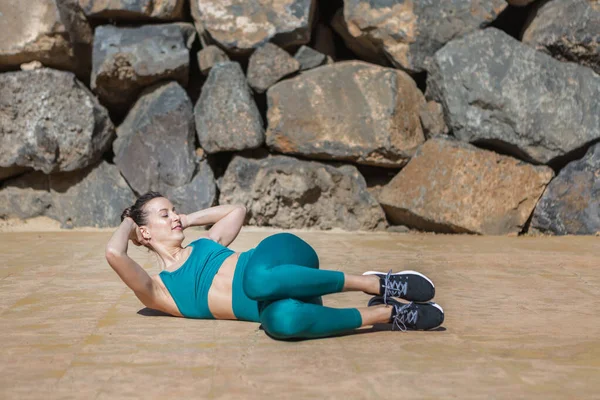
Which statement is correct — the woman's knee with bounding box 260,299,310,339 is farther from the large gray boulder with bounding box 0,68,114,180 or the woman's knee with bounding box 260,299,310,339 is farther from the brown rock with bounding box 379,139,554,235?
the large gray boulder with bounding box 0,68,114,180

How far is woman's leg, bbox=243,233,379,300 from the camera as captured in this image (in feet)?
8.56

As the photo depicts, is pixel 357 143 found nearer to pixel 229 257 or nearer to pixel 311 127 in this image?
pixel 311 127

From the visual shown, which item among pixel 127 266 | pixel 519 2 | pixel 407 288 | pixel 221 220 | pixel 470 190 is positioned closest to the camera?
pixel 127 266

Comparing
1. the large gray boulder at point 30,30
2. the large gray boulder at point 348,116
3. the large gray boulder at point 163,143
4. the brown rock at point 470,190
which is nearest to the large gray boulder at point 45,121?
the large gray boulder at point 30,30

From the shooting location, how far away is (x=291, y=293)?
2.62 meters

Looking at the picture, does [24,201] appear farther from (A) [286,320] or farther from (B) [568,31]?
(A) [286,320]

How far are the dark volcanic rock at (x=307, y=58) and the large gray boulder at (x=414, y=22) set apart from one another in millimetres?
381

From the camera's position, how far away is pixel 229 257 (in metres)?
3.02

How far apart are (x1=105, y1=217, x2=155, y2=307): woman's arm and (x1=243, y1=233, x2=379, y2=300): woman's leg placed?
0.41m

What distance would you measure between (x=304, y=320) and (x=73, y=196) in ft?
16.4

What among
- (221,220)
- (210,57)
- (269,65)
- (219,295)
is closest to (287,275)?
(219,295)

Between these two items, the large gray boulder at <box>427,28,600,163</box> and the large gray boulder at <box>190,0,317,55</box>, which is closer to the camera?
the large gray boulder at <box>427,28,600,163</box>

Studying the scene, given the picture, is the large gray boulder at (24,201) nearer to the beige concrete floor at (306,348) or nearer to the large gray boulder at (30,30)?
the large gray boulder at (30,30)

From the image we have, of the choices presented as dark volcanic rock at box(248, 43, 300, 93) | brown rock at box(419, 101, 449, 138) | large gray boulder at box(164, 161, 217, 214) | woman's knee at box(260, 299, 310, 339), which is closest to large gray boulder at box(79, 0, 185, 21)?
dark volcanic rock at box(248, 43, 300, 93)
